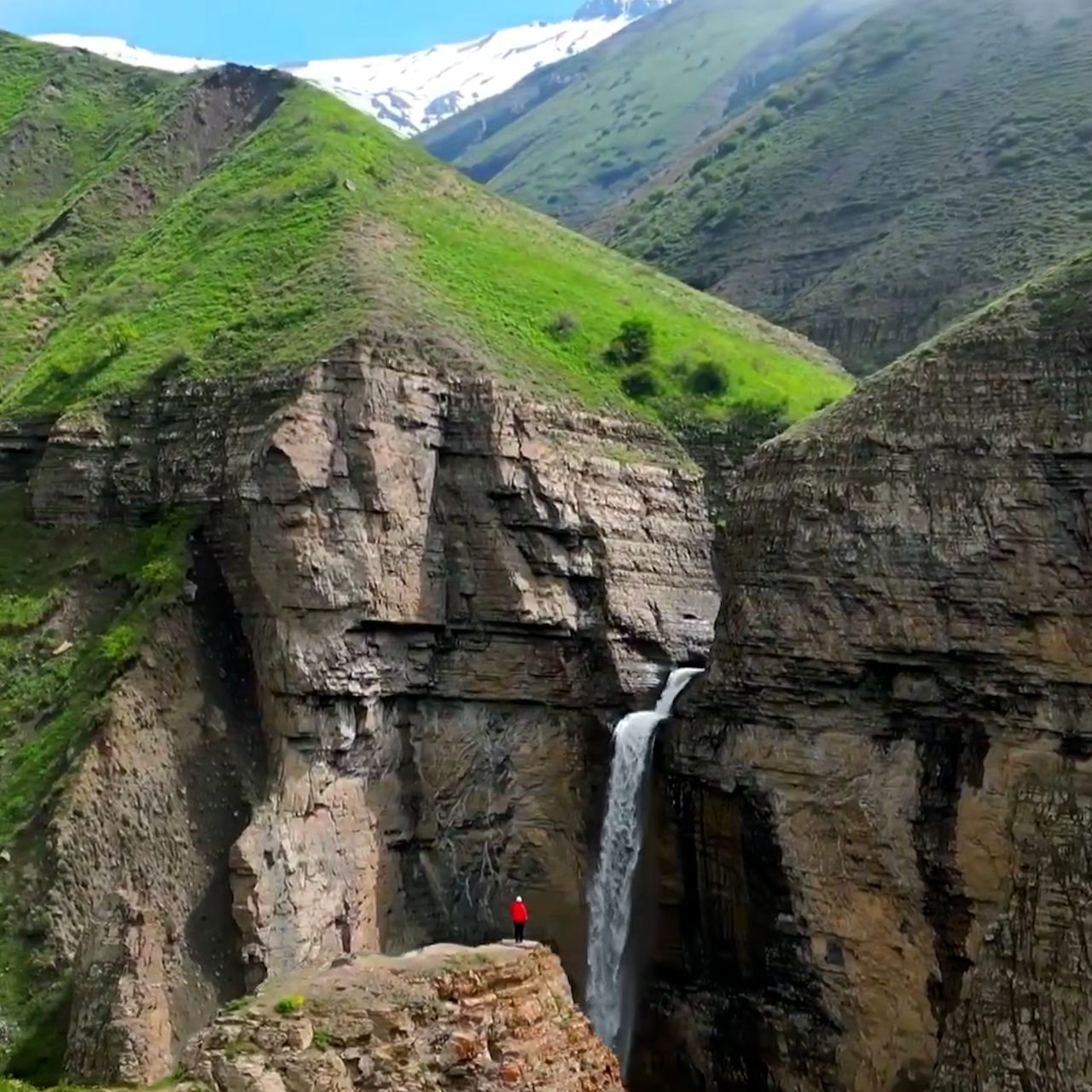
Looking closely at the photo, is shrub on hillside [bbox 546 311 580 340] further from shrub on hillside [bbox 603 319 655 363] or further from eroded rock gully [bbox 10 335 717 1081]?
eroded rock gully [bbox 10 335 717 1081]

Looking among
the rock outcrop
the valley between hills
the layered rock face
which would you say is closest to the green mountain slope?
the valley between hills

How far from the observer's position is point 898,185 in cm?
7994

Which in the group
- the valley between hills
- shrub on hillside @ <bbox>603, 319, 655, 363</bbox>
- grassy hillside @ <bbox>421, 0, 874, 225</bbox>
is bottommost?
the valley between hills

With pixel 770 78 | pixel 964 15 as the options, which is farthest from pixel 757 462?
pixel 770 78

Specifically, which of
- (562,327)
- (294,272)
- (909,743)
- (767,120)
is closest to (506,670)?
(909,743)

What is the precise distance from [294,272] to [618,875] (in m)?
22.2

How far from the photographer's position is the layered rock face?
29484mm

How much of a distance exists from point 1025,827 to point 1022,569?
16.8 ft

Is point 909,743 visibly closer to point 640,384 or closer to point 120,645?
point 120,645

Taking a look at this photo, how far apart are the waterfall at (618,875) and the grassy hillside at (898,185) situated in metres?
35.5

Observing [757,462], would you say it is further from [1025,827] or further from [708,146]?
[708,146]

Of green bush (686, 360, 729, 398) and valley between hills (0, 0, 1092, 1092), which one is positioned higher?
green bush (686, 360, 729, 398)

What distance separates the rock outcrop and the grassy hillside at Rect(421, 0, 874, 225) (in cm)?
10401

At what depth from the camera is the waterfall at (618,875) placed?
38.5 meters
